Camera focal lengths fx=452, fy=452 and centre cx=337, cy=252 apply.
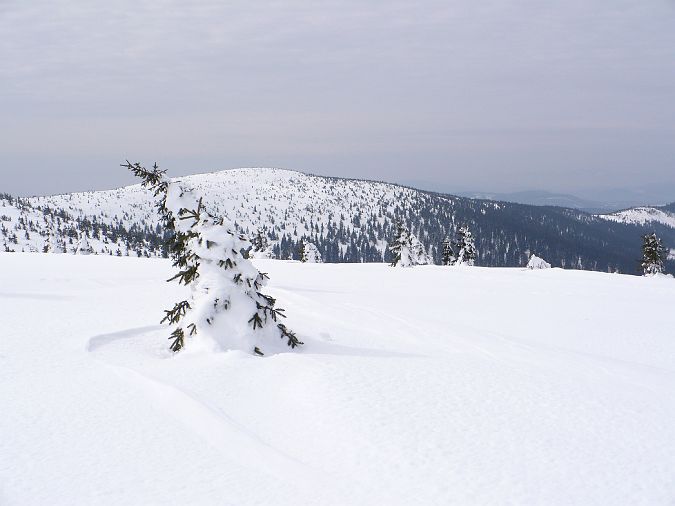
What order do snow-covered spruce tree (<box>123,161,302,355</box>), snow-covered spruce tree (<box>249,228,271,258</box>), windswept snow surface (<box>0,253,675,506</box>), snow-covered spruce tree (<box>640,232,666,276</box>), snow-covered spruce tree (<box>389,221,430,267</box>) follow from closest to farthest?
Answer: windswept snow surface (<box>0,253,675,506</box>) → snow-covered spruce tree (<box>123,161,302,355</box>) → snow-covered spruce tree (<box>389,221,430,267</box>) → snow-covered spruce tree (<box>640,232,666,276</box>) → snow-covered spruce tree (<box>249,228,271,258</box>)

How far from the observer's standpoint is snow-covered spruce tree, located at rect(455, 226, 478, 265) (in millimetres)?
70188

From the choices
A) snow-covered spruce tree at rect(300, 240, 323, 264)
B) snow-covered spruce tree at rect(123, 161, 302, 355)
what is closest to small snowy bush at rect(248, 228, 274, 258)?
snow-covered spruce tree at rect(300, 240, 323, 264)

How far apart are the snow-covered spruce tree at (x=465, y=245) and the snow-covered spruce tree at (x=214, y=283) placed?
6348 cm

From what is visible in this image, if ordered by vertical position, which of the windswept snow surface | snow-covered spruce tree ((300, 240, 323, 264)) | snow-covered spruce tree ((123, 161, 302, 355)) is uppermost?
snow-covered spruce tree ((123, 161, 302, 355))

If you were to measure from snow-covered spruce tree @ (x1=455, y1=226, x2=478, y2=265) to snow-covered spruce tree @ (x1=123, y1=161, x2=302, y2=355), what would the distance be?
6348 centimetres

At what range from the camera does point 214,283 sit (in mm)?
9680

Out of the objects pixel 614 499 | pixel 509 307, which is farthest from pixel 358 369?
pixel 509 307

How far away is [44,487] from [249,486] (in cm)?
202

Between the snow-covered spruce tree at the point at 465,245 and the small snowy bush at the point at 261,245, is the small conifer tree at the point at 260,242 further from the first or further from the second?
the snow-covered spruce tree at the point at 465,245

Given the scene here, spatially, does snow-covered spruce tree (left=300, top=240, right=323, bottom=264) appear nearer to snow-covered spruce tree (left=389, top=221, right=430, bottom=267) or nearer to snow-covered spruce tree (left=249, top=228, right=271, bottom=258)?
snow-covered spruce tree (left=249, top=228, right=271, bottom=258)

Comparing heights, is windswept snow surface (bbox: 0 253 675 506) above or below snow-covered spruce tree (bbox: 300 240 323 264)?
above

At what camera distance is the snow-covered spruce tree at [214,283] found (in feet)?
31.0

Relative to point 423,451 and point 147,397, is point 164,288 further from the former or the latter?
point 423,451

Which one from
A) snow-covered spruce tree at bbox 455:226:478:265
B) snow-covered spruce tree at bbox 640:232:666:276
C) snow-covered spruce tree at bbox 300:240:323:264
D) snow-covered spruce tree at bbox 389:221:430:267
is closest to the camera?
snow-covered spruce tree at bbox 389:221:430:267
